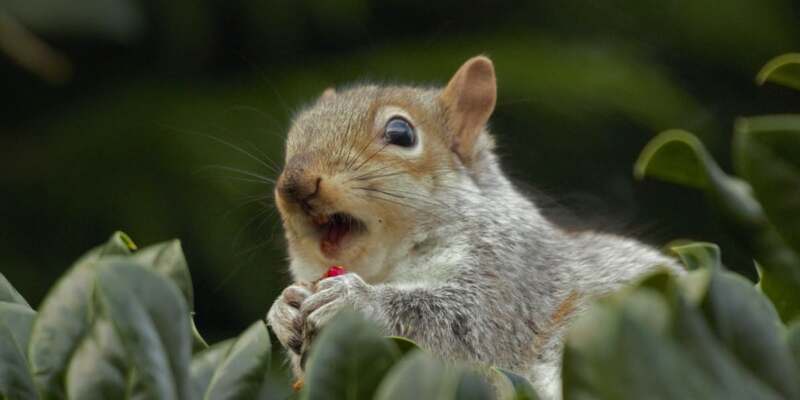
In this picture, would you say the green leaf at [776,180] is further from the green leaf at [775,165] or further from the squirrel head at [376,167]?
the squirrel head at [376,167]

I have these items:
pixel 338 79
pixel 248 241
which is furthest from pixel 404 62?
pixel 248 241

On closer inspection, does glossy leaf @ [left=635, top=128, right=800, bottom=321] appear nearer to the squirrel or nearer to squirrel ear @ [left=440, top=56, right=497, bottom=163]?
the squirrel

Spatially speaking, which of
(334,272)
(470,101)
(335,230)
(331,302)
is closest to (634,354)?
(331,302)

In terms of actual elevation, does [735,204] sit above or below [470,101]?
above

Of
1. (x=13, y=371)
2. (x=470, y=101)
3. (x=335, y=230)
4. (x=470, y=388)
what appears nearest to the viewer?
(x=470, y=388)

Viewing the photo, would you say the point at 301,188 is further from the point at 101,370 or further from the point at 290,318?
the point at 101,370

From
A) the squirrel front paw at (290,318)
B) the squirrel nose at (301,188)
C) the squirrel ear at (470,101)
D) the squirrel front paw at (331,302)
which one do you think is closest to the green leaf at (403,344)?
the squirrel front paw at (331,302)

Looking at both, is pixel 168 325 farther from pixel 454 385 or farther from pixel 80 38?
pixel 80 38

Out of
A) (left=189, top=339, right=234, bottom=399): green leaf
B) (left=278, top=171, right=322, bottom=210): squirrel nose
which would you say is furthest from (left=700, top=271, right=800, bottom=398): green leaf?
(left=278, top=171, right=322, bottom=210): squirrel nose
